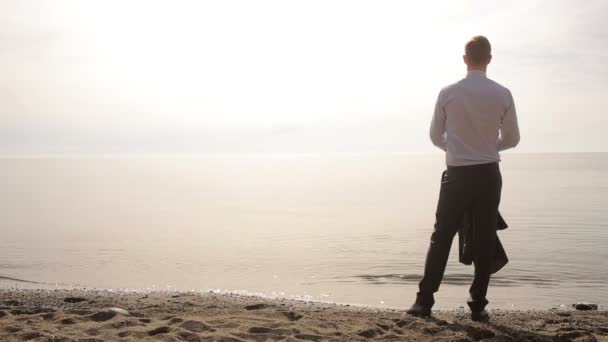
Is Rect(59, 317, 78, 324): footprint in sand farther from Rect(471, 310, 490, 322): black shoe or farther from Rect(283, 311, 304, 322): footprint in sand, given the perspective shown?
Rect(471, 310, 490, 322): black shoe

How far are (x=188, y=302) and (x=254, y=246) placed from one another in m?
8.56

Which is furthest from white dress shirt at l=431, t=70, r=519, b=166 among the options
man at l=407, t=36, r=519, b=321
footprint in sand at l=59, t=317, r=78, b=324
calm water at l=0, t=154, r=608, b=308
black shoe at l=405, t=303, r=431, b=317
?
calm water at l=0, t=154, r=608, b=308

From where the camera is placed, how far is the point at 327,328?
541 centimetres

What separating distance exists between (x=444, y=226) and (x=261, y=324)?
1.92m

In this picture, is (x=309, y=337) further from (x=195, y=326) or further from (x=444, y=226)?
(x=444, y=226)

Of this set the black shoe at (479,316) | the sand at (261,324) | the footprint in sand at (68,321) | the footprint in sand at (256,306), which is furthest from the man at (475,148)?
the footprint in sand at (68,321)

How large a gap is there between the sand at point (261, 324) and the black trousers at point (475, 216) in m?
0.33

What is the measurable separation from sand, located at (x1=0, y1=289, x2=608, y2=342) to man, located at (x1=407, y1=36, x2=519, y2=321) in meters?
0.57

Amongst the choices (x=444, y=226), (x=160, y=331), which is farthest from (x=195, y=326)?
(x=444, y=226)

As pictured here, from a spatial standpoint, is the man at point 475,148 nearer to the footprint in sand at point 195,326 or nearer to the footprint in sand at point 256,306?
the footprint in sand at point 256,306

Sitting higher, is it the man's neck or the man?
the man's neck

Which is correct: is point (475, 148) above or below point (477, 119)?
below

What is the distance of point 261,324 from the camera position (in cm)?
545

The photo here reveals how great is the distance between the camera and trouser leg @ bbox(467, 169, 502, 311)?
553 centimetres
